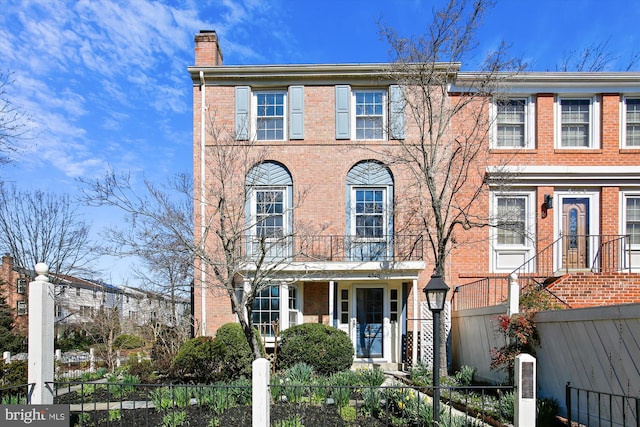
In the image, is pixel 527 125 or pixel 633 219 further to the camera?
pixel 527 125

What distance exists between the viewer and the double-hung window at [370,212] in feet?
48.8

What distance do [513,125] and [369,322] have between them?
768cm

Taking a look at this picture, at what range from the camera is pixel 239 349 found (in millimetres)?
12586

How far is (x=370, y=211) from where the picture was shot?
592 inches

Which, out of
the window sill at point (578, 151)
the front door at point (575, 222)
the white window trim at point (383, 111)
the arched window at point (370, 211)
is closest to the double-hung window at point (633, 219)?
the front door at point (575, 222)

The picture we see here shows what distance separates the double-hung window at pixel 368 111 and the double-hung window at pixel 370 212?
1.80 meters

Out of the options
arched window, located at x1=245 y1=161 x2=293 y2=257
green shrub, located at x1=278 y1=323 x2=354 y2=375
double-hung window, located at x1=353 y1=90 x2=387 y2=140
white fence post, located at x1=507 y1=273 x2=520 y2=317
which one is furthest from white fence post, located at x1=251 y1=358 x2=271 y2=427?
double-hung window, located at x1=353 y1=90 x2=387 y2=140

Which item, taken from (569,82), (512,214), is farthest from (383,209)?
(569,82)

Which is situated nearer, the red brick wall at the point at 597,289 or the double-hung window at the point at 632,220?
the red brick wall at the point at 597,289

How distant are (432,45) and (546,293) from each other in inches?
255

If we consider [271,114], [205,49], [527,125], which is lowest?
[527,125]

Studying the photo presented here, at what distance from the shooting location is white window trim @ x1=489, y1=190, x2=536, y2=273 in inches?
580

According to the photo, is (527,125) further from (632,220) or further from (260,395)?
(260,395)

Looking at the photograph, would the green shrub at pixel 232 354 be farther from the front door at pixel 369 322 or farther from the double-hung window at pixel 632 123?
the double-hung window at pixel 632 123
